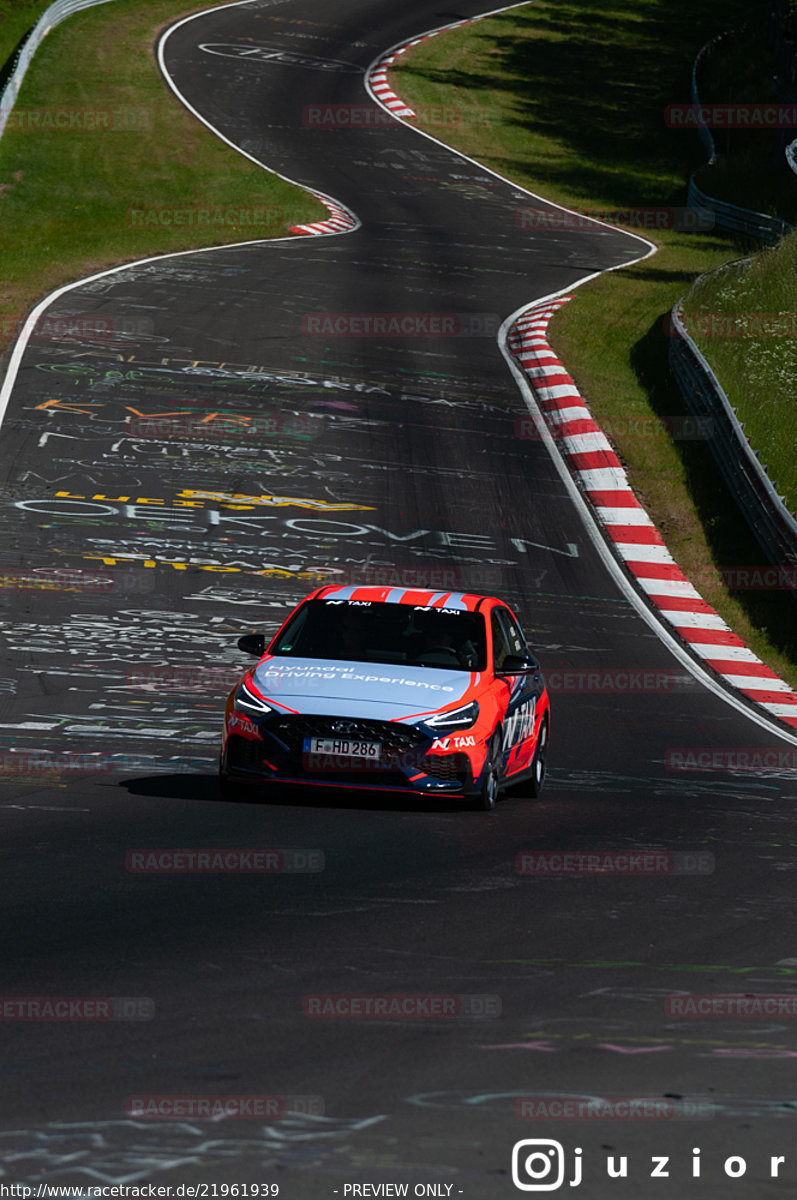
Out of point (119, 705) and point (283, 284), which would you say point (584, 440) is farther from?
point (119, 705)

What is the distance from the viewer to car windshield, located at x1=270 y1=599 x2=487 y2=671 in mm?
11312

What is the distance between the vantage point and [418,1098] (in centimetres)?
517

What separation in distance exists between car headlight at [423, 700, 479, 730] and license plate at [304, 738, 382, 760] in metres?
0.39

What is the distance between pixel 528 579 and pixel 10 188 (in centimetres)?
2327
